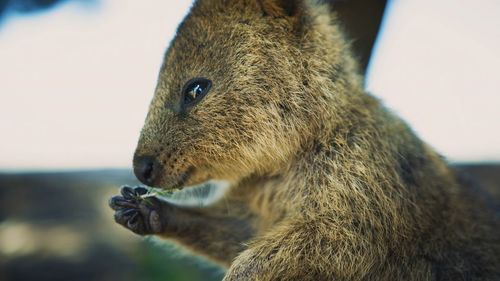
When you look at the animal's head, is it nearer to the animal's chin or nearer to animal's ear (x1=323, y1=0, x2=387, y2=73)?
the animal's chin

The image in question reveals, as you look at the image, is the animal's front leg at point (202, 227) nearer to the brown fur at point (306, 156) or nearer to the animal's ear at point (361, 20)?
the brown fur at point (306, 156)

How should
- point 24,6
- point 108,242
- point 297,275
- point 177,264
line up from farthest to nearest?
point 108,242 < point 177,264 < point 24,6 < point 297,275

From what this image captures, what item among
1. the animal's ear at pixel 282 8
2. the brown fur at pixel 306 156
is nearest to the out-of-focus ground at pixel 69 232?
the brown fur at pixel 306 156

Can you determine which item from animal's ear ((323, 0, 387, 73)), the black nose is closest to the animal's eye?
the black nose

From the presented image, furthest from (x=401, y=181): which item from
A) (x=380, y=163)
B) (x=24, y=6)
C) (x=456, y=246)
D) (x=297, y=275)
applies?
(x=24, y=6)

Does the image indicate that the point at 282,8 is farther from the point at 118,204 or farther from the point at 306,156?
the point at 118,204

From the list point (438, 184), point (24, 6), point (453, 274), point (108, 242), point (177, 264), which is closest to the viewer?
point (453, 274)

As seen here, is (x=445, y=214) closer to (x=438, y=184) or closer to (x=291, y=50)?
(x=438, y=184)
